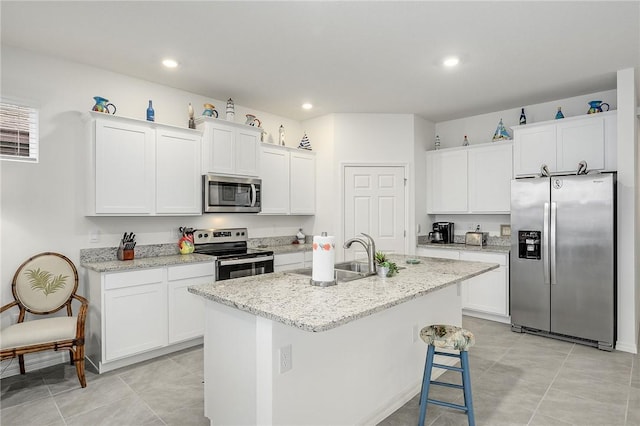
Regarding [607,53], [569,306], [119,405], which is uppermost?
[607,53]

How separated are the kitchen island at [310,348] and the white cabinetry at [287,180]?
233 centimetres

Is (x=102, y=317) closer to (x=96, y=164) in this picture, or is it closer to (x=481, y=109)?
(x=96, y=164)

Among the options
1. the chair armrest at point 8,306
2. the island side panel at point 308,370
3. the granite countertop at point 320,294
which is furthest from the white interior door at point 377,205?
the chair armrest at point 8,306

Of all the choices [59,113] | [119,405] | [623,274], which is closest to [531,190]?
[623,274]

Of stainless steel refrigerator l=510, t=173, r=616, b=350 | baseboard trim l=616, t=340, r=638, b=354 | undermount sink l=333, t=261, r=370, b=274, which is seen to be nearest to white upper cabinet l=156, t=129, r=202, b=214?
undermount sink l=333, t=261, r=370, b=274

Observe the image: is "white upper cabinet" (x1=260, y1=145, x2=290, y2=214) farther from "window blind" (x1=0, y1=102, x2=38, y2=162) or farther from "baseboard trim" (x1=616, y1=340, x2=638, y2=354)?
"baseboard trim" (x1=616, y1=340, x2=638, y2=354)

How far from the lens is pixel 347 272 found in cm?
274

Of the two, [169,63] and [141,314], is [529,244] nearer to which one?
[141,314]

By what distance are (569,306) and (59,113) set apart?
208 inches

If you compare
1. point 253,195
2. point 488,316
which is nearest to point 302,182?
point 253,195

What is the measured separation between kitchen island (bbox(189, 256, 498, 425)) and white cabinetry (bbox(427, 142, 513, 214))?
2547 mm

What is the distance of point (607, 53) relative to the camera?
3227 mm

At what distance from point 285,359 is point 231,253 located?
7.93 feet

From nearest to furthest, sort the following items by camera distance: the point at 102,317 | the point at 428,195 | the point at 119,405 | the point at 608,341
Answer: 1. the point at 119,405
2. the point at 102,317
3. the point at 608,341
4. the point at 428,195
